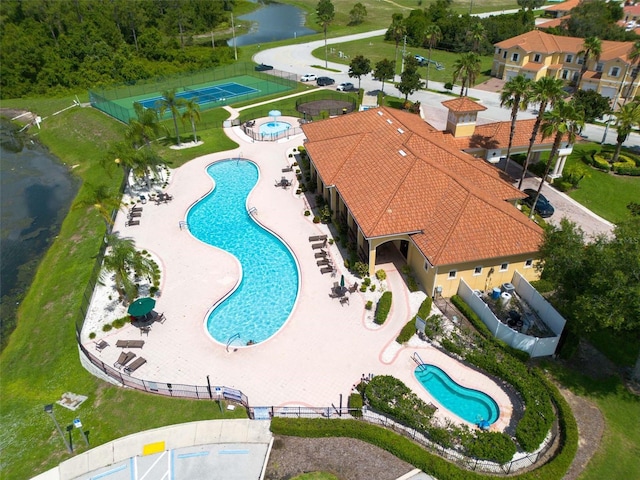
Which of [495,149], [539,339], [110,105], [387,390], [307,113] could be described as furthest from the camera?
[110,105]

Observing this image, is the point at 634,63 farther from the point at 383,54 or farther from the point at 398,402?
the point at 398,402

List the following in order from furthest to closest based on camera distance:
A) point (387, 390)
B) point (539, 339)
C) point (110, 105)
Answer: point (110, 105), point (539, 339), point (387, 390)

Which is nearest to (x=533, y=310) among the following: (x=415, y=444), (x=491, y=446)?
(x=491, y=446)

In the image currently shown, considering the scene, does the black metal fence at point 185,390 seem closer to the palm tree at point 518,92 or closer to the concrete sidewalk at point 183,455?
the concrete sidewalk at point 183,455

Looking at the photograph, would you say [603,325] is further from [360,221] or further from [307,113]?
[307,113]

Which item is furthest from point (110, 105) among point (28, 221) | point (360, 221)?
point (360, 221)

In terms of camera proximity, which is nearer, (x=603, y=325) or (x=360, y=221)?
(x=603, y=325)

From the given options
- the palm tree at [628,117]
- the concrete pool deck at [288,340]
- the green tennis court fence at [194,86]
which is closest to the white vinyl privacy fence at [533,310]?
the concrete pool deck at [288,340]
